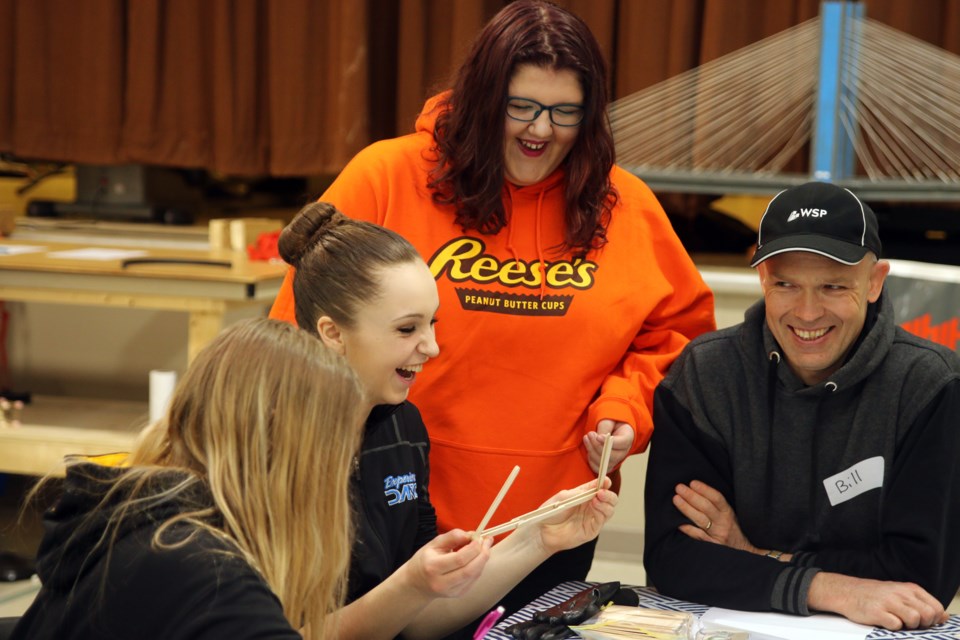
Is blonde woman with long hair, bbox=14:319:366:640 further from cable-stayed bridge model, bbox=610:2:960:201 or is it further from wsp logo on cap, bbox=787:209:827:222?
cable-stayed bridge model, bbox=610:2:960:201

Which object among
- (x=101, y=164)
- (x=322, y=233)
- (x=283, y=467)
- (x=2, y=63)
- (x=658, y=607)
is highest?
(x=2, y=63)

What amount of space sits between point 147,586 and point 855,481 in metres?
1.06

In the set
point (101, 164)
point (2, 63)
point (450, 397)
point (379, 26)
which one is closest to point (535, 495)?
point (450, 397)

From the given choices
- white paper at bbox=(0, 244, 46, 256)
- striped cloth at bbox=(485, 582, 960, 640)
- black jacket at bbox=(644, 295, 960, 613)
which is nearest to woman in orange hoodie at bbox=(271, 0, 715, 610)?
black jacket at bbox=(644, 295, 960, 613)

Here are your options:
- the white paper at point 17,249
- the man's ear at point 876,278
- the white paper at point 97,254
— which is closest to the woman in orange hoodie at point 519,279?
the man's ear at point 876,278

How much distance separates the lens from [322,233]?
1657 millimetres

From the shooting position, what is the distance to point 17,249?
3.22 meters

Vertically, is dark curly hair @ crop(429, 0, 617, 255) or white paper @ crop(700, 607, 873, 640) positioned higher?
dark curly hair @ crop(429, 0, 617, 255)

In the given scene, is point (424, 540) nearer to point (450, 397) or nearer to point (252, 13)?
point (450, 397)

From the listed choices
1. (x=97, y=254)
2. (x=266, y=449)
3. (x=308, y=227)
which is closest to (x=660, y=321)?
(x=308, y=227)

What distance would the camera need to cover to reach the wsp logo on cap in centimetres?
169

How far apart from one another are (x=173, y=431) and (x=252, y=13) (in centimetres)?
258

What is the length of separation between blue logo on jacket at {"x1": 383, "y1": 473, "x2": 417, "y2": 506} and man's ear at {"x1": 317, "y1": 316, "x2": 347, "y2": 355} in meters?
0.21

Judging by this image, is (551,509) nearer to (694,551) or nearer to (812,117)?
(694,551)
